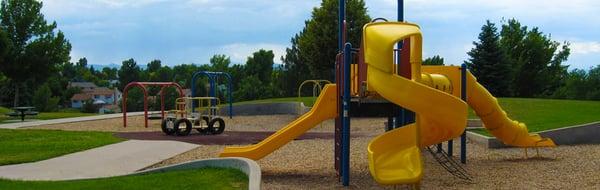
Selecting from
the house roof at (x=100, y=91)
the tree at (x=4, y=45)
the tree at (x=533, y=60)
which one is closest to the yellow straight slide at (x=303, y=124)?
the tree at (x=4, y=45)

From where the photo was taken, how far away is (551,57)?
2060 inches

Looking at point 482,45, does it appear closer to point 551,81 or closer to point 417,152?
point 551,81

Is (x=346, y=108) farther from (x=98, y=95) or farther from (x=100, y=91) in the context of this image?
(x=100, y=91)

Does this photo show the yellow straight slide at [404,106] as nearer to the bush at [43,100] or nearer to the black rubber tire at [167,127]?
the black rubber tire at [167,127]

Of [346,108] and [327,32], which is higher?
[327,32]

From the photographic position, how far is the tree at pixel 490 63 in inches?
1524

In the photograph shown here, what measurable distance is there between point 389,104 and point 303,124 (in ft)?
5.07

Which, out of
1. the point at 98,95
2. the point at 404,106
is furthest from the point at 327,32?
the point at 98,95

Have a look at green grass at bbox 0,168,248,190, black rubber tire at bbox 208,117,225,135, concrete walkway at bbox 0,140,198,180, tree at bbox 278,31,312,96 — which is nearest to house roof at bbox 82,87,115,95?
tree at bbox 278,31,312,96

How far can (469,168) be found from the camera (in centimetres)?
1164

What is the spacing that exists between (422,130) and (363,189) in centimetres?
121

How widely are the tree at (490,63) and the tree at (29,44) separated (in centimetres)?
2309

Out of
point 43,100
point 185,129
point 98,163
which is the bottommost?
point 98,163

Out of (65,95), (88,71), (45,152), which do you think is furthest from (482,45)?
(88,71)
